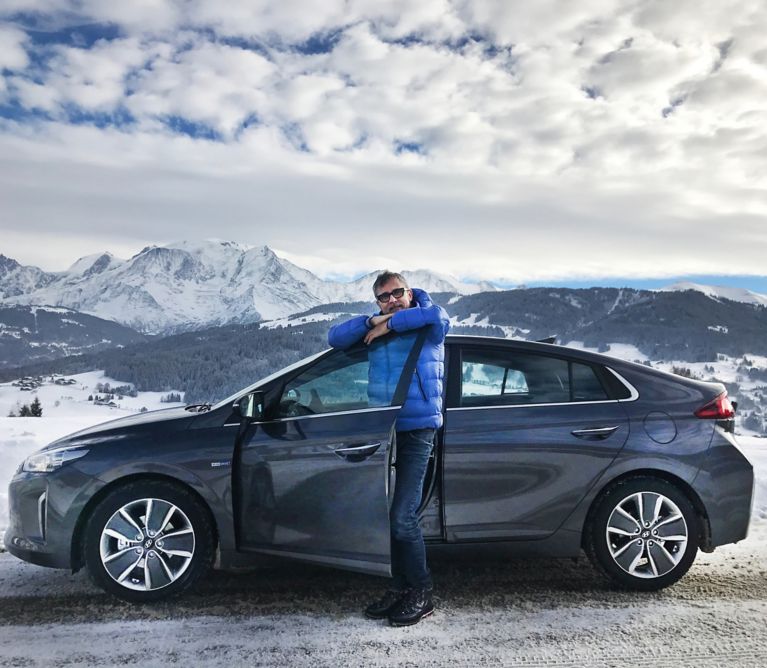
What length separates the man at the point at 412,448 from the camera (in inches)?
140

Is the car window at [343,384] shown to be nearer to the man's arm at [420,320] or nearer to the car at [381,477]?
the car at [381,477]

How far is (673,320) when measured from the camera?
18388 cm

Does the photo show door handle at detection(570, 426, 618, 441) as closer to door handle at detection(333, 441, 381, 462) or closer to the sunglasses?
door handle at detection(333, 441, 381, 462)

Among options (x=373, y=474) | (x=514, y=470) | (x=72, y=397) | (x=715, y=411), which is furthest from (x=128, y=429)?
(x=72, y=397)

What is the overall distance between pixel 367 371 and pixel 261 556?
4.03ft

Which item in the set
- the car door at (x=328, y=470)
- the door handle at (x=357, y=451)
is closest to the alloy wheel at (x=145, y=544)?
the car door at (x=328, y=470)

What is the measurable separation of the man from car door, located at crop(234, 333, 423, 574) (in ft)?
0.19

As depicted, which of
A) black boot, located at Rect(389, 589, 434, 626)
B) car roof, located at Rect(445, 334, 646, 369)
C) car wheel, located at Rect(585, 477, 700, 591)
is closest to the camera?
black boot, located at Rect(389, 589, 434, 626)

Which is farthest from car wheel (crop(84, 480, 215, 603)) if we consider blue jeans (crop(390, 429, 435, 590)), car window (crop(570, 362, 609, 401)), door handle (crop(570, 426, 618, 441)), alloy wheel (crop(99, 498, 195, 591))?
car window (crop(570, 362, 609, 401))

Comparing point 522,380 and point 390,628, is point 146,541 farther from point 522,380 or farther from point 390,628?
point 522,380

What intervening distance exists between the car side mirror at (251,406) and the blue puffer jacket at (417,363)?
1.79 ft

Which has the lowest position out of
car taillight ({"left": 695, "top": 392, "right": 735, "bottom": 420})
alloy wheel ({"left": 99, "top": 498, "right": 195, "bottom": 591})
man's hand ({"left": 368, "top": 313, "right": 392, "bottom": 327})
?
alloy wheel ({"left": 99, "top": 498, "right": 195, "bottom": 591})

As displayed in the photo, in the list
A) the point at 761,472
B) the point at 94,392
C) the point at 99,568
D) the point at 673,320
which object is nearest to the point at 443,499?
the point at 99,568

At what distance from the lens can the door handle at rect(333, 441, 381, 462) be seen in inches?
142
